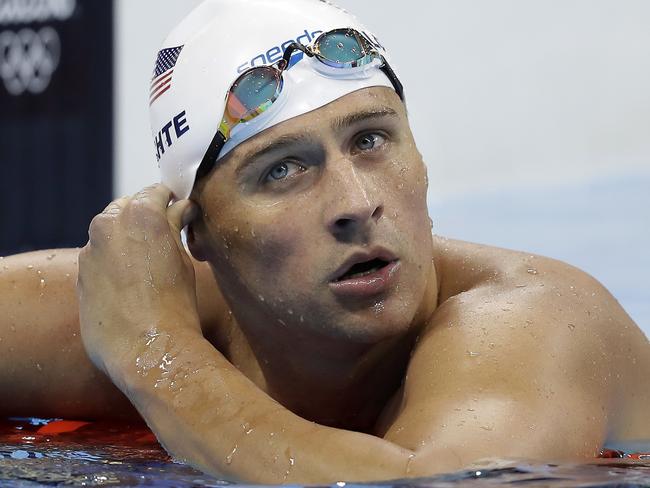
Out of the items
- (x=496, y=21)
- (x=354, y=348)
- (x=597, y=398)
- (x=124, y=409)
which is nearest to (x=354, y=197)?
(x=354, y=348)

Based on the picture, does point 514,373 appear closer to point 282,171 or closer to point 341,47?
point 282,171

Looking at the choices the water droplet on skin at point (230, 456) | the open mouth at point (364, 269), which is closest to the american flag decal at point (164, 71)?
the open mouth at point (364, 269)

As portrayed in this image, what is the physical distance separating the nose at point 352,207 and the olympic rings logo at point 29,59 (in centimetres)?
475

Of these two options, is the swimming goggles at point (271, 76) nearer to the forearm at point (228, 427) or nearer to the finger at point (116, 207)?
the finger at point (116, 207)

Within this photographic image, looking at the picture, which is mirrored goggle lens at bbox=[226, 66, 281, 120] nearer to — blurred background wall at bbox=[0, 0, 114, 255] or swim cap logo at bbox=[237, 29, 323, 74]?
swim cap logo at bbox=[237, 29, 323, 74]

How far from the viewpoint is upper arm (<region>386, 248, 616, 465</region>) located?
2186 millimetres

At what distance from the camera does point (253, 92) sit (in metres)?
2.60

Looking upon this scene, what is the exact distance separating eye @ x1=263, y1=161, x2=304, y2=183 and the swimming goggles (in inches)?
5.3

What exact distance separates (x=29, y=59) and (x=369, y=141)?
4.83m

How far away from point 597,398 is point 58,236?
16.3ft

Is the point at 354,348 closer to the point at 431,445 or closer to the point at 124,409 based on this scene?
the point at 431,445

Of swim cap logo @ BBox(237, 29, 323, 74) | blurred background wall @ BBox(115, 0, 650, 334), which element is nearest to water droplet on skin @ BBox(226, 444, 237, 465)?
swim cap logo @ BBox(237, 29, 323, 74)

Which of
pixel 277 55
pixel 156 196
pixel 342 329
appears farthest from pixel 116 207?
pixel 342 329

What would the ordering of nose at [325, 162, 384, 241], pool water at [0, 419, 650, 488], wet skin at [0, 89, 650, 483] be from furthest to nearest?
nose at [325, 162, 384, 241]
wet skin at [0, 89, 650, 483]
pool water at [0, 419, 650, 488]
